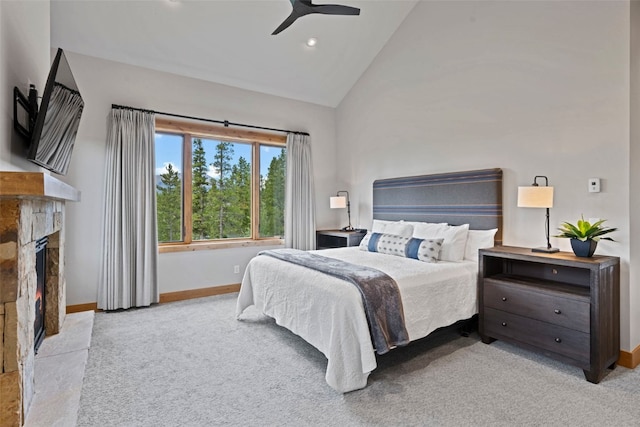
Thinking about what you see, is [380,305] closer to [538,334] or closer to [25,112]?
[538,334]

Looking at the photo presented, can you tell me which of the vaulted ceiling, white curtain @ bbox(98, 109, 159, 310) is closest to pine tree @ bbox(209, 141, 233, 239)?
white curtain @ bbox(98, 109, 159, 310)

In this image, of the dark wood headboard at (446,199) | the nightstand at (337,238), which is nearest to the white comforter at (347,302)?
the dark wood headboard at (446,199)

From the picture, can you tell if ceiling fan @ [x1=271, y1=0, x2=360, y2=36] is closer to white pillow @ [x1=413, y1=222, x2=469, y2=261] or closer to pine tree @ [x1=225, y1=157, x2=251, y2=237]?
white pillow @ [x1=413, y1=222, x2=469, y2=261]

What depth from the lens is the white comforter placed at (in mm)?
2154

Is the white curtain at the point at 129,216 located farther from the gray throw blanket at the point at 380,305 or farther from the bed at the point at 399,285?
the gray throw blanket at the point at 380,305

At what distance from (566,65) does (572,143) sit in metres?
0.69

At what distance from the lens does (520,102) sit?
3.20m

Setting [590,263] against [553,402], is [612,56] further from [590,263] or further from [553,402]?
[553,402]

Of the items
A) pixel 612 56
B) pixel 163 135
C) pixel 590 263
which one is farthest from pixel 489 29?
pixel 163 135

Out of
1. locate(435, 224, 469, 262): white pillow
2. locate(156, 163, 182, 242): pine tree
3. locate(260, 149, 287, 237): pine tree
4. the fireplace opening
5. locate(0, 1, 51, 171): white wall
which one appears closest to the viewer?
locate(0, 1, 51, 171): white wall

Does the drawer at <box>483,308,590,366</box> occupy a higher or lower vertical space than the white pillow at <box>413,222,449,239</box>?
lower

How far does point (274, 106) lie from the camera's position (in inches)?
200

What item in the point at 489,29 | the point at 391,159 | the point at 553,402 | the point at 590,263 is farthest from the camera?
the point at 391,159

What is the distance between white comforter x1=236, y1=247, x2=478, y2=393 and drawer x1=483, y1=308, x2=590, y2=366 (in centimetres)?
21
